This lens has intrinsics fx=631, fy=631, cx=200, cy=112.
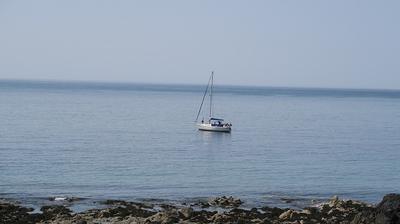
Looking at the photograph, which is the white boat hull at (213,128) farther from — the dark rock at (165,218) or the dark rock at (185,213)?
the dark rock at (165,218)

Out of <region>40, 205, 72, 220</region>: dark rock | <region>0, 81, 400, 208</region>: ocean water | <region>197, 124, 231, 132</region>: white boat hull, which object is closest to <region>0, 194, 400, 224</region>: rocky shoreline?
<region>40, 205, 72, 220</region>: dark rock

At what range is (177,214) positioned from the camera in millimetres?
31359

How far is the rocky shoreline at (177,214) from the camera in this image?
98.1 feet

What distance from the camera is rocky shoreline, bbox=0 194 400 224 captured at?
98.1ft

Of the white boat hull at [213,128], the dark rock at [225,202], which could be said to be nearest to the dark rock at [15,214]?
the dark rock at [225,202]

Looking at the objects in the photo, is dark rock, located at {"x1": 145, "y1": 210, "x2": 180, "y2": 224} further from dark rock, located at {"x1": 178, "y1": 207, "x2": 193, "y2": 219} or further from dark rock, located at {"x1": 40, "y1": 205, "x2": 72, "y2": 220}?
dark rock, located at {"x1": 40, "y1": 205, "x2": 72, "y2": 220}

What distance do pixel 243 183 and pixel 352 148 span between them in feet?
97.0

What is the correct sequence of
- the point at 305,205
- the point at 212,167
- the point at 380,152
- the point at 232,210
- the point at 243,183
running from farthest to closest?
the point at 380,152
the point at 212,167
the point at 243,183
the point at 305,205
the point at 232,210

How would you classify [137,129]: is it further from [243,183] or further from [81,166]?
[243,183]

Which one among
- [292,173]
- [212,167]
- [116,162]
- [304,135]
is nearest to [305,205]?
[292,173]

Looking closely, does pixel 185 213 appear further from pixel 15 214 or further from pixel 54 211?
pixel 15 214

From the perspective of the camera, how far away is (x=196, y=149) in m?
71.1

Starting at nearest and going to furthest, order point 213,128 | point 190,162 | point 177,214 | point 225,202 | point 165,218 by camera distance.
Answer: point 165,218
point 177,214
point 225,202
point 190,162
point 213,128

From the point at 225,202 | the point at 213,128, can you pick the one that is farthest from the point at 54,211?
the point at 213,128
